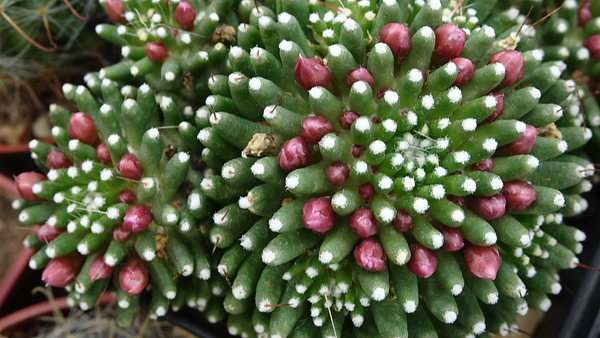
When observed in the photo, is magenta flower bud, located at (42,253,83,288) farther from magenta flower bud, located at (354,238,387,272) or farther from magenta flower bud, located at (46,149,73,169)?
magenta flower bud, located at (354,238,387,272)

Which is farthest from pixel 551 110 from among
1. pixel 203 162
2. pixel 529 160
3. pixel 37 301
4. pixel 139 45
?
pixel 37 301

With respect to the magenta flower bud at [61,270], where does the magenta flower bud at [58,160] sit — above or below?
above

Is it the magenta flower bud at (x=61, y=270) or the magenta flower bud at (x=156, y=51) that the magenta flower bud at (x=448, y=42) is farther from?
the magenta flower bud at (x=61, y=270)

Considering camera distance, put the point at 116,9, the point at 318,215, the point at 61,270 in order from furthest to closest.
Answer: the point at 116,9
the point at 61,270
the point at 318,215

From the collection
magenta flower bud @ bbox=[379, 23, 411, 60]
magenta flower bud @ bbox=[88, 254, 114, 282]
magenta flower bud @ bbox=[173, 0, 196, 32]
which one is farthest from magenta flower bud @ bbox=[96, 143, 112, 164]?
magenta flower bud @ bbox=[379, 23, 411, 60]

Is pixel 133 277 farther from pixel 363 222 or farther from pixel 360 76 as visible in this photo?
pixel 360 76

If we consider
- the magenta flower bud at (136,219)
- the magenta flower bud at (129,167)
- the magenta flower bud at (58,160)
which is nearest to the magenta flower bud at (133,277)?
the magenta flower bud at (136,219)

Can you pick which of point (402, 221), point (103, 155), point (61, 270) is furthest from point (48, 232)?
point (402, 221)

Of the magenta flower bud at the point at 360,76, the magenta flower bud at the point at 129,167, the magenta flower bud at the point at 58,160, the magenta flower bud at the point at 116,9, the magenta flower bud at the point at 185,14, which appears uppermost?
the magenta flower bud at the point at 360,76
